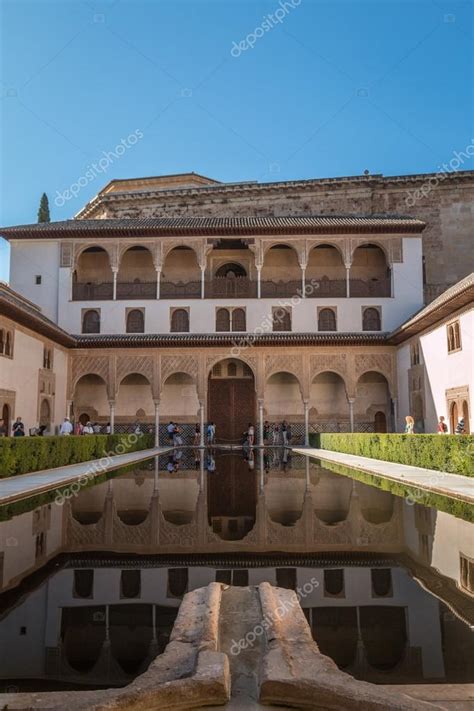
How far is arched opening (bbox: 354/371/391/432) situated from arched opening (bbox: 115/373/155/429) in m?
9.51

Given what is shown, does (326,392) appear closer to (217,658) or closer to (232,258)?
(232,258)

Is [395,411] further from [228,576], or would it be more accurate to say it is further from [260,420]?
[228,576]

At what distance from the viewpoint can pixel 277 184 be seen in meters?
36.2

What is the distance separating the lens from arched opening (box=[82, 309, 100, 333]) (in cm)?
2852

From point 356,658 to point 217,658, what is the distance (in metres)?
0.83

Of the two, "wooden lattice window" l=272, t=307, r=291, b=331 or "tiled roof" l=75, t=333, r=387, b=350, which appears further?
"wooden lattice window" l=272, t=307, r=291, b=331

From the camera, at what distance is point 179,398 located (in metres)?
29.9

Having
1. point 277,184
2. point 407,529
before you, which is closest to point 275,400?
point 277,184

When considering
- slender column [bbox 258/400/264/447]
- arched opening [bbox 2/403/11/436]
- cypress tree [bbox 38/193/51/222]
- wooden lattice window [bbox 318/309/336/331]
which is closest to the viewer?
arched opening [bbox 2/403/11/436]

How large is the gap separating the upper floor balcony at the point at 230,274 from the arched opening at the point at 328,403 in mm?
3983

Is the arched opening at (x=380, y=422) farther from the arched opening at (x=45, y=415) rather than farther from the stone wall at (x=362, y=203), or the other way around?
the arched opening at (x=45, y=415)

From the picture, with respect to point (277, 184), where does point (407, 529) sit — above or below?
below

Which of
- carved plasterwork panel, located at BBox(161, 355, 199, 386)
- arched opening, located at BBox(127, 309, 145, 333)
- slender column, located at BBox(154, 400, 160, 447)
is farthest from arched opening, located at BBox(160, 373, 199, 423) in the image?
arched opening, located at BBox(127, 309, 145, 333)

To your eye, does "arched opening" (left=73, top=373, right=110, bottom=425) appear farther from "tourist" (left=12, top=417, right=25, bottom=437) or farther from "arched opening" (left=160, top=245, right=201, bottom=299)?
"tourist" (left=12, top=417, right=25, bottom=437)
